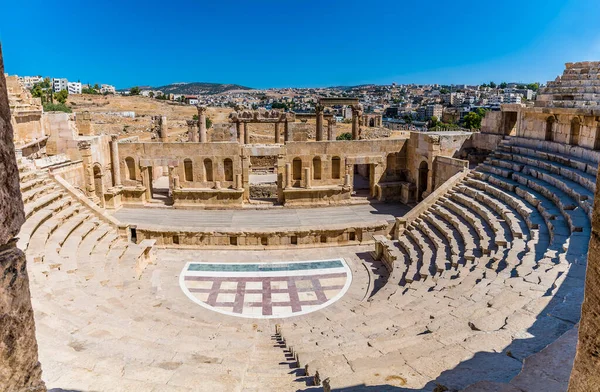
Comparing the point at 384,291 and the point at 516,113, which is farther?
the point at 516,113

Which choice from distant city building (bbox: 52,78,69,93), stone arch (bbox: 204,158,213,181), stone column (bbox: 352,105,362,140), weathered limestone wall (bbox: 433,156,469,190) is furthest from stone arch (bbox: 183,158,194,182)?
distant city building (bbox: 52,78,69,93)

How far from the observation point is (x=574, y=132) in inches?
670

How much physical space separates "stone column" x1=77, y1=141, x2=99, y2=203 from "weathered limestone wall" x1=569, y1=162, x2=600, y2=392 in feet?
65.5

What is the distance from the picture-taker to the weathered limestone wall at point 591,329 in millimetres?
2873

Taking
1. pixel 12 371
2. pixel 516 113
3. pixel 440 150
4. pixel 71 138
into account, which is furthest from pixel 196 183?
pixel 12 371

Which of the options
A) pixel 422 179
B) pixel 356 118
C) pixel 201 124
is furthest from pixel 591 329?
pixel 356 118

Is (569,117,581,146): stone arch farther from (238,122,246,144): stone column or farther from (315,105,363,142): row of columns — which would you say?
(238,122,246,144): stone column

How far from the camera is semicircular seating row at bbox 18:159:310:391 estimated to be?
19.9 ft

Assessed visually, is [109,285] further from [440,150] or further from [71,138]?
[440,150]

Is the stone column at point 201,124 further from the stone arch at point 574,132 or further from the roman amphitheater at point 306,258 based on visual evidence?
the stone arch at point 574,132

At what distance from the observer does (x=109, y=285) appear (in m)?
11.8

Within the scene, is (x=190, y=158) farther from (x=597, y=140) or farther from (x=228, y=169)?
(x=597, y=140)

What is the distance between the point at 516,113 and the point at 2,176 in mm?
21544

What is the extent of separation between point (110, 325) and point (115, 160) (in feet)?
47.2
